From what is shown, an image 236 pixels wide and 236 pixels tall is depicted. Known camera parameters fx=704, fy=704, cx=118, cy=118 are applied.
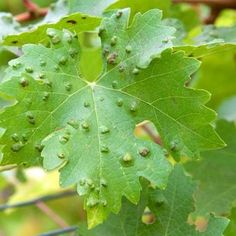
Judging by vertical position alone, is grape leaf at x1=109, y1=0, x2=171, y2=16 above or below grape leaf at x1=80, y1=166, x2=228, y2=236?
above

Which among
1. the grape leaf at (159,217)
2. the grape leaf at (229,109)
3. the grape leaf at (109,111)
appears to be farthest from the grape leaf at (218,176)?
the grape leaf at (229,109)

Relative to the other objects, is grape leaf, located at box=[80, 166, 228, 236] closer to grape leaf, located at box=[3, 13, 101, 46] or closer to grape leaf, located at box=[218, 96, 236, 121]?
grape leaf, located at box=[3, 13, 101, 46]

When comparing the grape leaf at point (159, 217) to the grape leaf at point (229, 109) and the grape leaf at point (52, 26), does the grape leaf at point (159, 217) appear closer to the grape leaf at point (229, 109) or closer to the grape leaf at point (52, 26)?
the grape leaf at point (52, 26)

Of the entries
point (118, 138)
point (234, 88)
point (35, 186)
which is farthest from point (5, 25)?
point (35, 186)

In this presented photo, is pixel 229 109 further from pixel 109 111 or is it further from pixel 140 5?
pixel 109 111

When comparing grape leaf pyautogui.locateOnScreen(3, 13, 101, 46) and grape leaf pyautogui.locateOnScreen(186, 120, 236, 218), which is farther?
grape leaf pyautogui.locateOnScreen(186, 120, 236, 218)

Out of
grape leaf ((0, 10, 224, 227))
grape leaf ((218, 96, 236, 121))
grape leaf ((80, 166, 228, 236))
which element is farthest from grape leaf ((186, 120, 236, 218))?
grape leaf ((218, 96, 236, 121))

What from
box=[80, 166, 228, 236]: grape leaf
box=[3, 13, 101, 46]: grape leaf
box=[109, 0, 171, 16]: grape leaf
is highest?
box=[3, 13, 101, 46]: grape leaf
